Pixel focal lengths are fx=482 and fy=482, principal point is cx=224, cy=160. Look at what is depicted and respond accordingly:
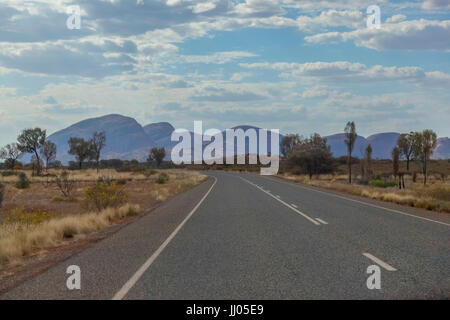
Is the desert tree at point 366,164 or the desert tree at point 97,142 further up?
the desert tree at point 97,142

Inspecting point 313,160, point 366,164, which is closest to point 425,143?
point 366,164

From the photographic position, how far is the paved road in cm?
614

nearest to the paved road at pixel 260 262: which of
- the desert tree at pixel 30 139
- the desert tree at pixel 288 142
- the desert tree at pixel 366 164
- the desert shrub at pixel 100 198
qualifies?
the desert shrub at pixel 100 198

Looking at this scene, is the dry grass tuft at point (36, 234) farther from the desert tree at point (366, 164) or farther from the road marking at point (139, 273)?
the desert tree at point (366, 164)

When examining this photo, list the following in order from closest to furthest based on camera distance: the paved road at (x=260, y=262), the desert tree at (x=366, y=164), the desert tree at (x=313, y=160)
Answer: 1. the paved road at (x=260, y=262)
2. the desert tree at (x=366, y=164)
3. the desert tree at (x=313, y=160)

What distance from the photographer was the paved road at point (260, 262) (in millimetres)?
6141

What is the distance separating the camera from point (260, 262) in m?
8.02

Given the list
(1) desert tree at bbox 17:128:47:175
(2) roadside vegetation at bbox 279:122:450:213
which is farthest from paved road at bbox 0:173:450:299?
(1) desert tree at bbox 17:128:47:175

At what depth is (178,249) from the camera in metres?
9.48

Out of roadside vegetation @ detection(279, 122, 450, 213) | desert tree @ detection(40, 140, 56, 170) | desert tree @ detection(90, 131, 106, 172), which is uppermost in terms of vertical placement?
desert tree @ detection(90, 131, 106, 172)

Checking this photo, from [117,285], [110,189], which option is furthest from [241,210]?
[117,285]

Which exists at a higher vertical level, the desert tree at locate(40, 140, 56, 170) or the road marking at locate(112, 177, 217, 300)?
the desert tree at locate(40, 140, 56, 170)

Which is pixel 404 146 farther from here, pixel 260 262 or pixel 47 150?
pixel 260 262

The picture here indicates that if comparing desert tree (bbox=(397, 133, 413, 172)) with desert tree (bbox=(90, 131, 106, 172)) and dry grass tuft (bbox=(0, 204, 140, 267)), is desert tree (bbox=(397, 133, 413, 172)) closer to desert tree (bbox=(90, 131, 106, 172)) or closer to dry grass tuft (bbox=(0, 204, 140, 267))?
desert tree (bbox=(90, 131, 106, 172))
